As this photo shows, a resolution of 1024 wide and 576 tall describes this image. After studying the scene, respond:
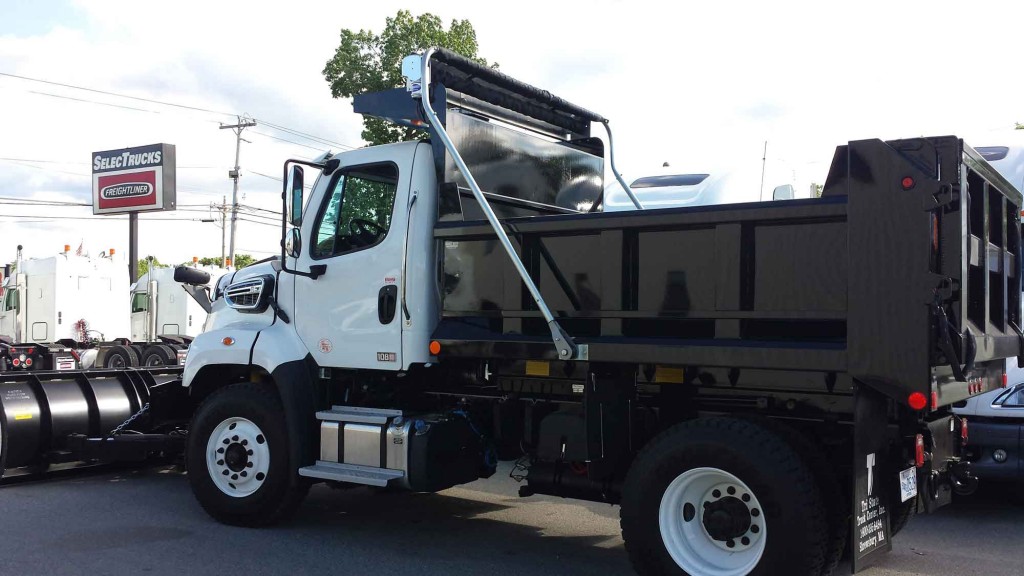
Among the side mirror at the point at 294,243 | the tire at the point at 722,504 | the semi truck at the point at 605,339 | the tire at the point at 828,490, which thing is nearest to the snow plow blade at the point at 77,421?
the semi truck at the point at 605,339

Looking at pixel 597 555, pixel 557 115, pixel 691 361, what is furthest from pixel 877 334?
pixel 557 115

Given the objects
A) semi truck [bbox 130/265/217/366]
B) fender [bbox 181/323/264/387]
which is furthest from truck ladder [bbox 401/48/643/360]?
semi truck [bbox 130/265/217/366]

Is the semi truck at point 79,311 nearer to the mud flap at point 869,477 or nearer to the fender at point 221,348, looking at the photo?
the fender at point 221,348

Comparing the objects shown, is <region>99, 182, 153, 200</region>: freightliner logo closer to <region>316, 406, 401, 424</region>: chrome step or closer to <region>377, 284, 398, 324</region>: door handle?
<region>316, 406, 401, 424</region>: chrome step

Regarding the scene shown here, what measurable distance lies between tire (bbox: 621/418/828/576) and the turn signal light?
0.63 meters

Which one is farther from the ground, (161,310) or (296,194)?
(296,194)

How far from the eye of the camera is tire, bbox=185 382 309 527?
675cm

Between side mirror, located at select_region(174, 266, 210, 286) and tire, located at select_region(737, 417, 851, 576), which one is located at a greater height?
side mirror, located at select_region(174, 266, 210, 286)

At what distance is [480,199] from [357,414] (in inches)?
74.9

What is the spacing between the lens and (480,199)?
229 inches

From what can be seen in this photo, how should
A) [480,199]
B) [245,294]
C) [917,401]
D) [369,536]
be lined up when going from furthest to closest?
[245,294] → [369,536] → [480,199] → [917,401]

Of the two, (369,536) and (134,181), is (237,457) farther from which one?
(134,181)

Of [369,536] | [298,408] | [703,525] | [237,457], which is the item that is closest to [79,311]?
[237,457]

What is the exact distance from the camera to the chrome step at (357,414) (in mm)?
6483
